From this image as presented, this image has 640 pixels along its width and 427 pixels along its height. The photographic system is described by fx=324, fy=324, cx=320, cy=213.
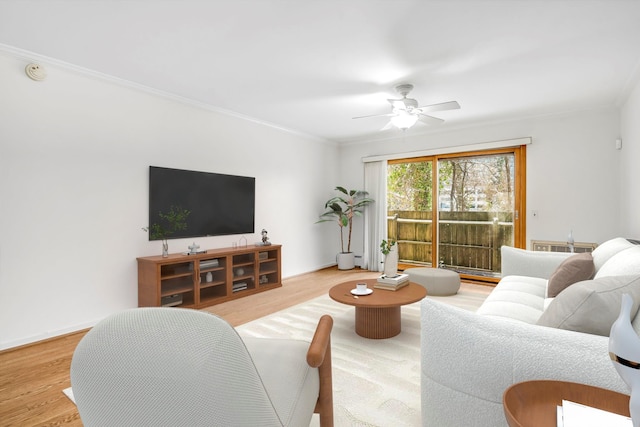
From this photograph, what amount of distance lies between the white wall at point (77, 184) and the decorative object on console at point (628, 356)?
12.3 ft

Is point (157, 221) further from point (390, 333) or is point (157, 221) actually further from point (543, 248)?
point (543, 248)

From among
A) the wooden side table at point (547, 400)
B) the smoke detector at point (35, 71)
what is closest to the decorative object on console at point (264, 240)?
the smoke detector at point (35, 71)

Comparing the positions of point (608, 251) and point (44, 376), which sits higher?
point (608, 251)

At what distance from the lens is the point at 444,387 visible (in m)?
1.39

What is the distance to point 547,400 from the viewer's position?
3.17 feet

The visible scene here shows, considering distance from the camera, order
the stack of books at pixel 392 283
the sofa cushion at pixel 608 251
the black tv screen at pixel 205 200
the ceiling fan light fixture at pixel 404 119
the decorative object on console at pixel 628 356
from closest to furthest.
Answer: the decorative object on console at pixel 628 356
the sofa cushion at pixel 608 251
the stack of books at pixel 392 283
the ceiling fan light fixture at pixel 404 119
the black tv screen at pixel 205 200

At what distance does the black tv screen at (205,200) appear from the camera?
144 inches

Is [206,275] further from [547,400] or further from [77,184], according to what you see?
[547,400]

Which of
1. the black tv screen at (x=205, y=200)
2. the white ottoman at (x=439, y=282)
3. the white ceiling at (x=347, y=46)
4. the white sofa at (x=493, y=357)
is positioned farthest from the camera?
the white ottoman at (x=439, y=282)

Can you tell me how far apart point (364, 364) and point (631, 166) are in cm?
356

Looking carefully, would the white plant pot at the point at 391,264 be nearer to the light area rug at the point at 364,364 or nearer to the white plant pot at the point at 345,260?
the light area rug at the point at 364,364

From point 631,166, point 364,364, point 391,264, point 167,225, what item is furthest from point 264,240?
point 631,166

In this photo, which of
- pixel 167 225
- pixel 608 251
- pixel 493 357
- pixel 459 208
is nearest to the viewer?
pixel 493 357

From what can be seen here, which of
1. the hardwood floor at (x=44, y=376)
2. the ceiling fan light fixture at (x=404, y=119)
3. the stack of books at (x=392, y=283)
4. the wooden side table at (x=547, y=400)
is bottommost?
the hardwood floor at (x=44, y=376)
